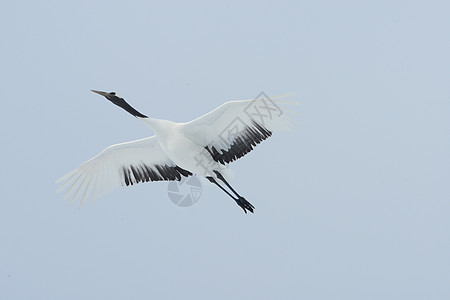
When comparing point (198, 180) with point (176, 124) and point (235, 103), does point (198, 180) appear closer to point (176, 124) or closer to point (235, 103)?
point (176, 124)

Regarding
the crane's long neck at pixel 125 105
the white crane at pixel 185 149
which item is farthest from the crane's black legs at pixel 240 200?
the crane's long neck at pixel 125 105

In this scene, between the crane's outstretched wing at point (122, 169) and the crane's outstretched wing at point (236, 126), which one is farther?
the crane's outstretched wing at point (122, 169)

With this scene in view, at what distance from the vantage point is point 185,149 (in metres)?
11.0

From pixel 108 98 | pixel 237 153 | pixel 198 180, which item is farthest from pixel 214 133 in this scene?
pixel 108 98

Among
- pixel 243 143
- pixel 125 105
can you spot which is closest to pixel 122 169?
pixel 125 105

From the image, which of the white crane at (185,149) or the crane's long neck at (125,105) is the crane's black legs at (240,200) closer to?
the white crane at (185,149)

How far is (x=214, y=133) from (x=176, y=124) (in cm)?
76

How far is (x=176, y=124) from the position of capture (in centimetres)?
1105

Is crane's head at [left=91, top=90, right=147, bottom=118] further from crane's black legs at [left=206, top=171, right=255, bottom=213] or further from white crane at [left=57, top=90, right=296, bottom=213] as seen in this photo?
crane's black legs at [left=206, top=171, right=255, bottom=213]

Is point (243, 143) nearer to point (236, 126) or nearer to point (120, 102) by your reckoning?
point (236, 126)

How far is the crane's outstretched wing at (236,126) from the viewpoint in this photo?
10414 millimetres

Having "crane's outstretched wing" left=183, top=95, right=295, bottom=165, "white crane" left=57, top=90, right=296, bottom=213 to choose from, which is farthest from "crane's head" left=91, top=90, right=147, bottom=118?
"crane's outstretched wing" left=183, top=95, right=295, bottom=165

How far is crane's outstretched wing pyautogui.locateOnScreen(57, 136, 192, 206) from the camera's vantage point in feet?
39.3

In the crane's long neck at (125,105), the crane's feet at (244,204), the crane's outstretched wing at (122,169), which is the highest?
the crane's long neck at (125,105)
